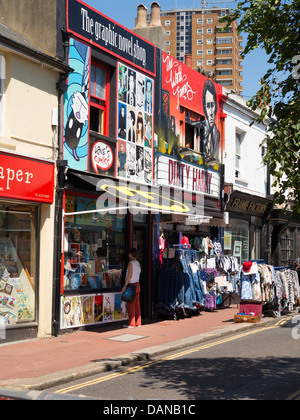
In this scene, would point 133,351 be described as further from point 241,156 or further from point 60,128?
point 241,156

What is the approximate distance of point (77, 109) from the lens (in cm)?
1326

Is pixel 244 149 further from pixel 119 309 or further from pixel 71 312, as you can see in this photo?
pixel 71 312

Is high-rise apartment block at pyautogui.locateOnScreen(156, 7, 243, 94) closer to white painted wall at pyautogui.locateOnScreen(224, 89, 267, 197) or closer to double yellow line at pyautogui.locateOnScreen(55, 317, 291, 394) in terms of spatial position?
white painted wall at pyautogui.locateOnScreen(224, 89, 267, 197)

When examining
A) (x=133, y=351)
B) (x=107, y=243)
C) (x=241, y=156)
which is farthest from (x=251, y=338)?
(x=241, y=156)

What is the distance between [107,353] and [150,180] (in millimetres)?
6731

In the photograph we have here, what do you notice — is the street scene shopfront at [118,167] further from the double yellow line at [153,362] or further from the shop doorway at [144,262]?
the double yellow line at [153,362]

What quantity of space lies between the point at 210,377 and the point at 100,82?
28.5ft

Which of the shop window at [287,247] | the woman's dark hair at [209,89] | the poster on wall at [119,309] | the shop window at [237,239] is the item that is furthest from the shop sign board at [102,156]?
the shop window at [287,247]

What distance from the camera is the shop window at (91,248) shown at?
13094 millimetres

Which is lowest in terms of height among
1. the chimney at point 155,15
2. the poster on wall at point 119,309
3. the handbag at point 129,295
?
the poster on wall at point 119,309

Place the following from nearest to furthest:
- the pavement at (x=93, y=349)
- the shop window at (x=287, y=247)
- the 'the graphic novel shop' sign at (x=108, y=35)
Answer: the pavement at (x=93, y=349)
the 'the graphic novel shop' sign at (x=108, y=35)
the shop window at (x=287, y=247)

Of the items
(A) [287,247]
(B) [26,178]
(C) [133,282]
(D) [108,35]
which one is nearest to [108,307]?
(C) [133,282]

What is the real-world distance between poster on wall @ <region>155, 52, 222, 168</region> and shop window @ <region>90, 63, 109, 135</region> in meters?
2.40

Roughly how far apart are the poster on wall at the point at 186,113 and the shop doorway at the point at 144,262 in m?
2.48
